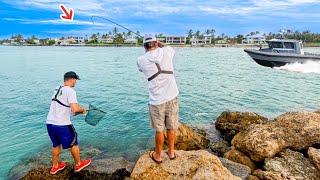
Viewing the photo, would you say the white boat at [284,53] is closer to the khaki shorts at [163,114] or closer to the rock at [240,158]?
the rock at [240,158]

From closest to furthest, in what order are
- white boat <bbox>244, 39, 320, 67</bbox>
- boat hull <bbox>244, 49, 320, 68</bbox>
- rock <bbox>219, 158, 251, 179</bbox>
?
→ rock <bbox>219, 158, 251, 179</bbox> < boat hull <bbox>244, 49, 320, 68</bbox> < white boat <bbox>244, 39, 320, 67</bbox>

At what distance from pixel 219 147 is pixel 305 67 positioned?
96.5ft

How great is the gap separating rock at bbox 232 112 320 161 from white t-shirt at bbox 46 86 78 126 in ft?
13.3

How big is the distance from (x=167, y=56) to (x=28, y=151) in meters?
6.66

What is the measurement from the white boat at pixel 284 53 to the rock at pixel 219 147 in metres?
26.2

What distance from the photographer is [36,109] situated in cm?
1817

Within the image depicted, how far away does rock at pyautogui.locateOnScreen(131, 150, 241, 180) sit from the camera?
6746 mm

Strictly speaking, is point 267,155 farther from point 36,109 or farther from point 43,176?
point 36,109

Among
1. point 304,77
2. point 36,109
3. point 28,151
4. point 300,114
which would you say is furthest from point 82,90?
point 304,77

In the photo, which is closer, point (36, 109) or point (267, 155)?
point (267, 155)

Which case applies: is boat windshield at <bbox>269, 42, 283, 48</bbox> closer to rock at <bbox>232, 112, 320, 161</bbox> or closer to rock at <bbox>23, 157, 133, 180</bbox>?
rock at <bbox>232, 112, 320, 161</bbox>

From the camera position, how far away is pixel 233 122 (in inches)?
489

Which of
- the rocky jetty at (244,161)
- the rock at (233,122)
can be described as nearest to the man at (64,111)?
the rocky jetty at (244,161)

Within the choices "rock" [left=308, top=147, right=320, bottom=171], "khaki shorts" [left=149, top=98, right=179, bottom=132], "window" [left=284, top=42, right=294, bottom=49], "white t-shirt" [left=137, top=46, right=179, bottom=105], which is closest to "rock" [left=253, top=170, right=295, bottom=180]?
"rock" [left=308, top=147, right=320, bottom=171]
